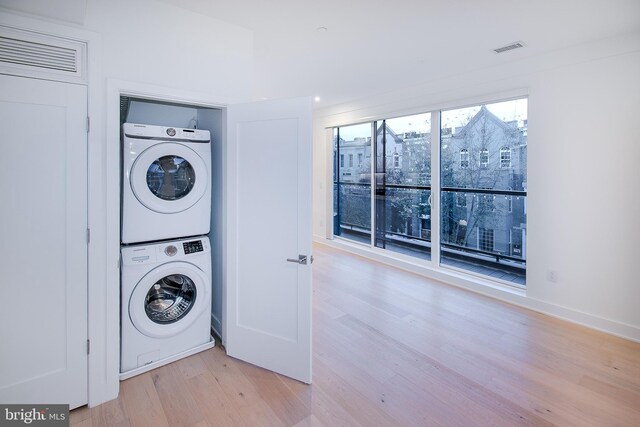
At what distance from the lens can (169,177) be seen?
2541 millimetres

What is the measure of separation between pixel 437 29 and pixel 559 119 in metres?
1.64

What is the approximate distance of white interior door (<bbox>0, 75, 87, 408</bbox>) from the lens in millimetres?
1776

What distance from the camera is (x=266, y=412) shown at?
79.1 inches

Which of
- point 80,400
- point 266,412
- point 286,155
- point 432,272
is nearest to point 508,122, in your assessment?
point 432,272

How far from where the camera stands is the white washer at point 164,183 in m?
2.29

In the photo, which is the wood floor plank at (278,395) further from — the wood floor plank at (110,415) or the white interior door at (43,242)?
the white interior door at (43,242)

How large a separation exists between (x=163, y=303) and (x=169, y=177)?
0.99 m

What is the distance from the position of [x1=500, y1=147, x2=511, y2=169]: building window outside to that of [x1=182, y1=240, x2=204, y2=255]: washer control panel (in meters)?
3.59

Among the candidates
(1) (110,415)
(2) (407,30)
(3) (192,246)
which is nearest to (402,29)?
(2) (407,30)

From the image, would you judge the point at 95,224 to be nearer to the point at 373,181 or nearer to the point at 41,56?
the point at 41,56

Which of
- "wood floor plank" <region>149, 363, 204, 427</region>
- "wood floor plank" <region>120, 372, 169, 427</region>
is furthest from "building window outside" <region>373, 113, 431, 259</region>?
"wood floor plank" <region>120, 372, 169, 427</region>

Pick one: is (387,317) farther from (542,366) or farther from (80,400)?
(80,400)

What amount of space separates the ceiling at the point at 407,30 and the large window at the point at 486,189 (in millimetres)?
697

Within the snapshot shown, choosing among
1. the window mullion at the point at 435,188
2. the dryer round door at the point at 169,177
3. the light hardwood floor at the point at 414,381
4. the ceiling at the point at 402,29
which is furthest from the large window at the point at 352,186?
the dryer round door at the point at 169,177
